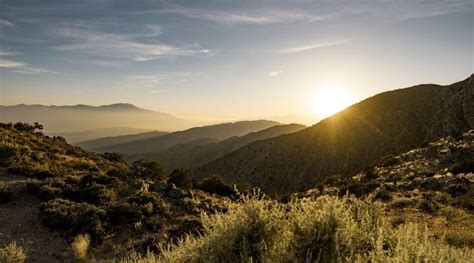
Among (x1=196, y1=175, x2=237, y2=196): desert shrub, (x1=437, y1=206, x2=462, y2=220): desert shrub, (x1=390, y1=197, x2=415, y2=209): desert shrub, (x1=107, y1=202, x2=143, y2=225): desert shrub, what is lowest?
(x1=196, y1=175, x2=237, y2=196): desert shrub

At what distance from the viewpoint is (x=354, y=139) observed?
220ft

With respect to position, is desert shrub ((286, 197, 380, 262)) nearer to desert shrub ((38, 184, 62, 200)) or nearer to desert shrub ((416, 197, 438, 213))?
desert shrub ((416, 197, 438, 213))

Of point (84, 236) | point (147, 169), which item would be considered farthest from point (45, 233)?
point (147, 169)

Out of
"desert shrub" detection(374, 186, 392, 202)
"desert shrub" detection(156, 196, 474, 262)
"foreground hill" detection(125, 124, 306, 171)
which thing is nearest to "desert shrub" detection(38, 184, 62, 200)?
"desert shrub" detection(156, 196, 474, 262)

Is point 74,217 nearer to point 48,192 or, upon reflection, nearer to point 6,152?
point 48,192

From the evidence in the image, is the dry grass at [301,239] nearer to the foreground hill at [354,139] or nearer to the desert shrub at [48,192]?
the desert shrub at [48,192]

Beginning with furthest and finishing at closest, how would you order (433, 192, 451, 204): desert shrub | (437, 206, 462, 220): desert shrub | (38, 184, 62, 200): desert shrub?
(38, 184, 62, 200): desert shrub, (433, 192, 451, 204): desert shrub, (437, 206, 462, 220): desert shrub

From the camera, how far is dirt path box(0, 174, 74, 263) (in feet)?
45.4

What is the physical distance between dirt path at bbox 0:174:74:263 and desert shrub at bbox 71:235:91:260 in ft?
0.82

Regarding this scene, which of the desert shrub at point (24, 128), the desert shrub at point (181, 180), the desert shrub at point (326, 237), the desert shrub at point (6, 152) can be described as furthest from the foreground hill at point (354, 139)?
the desert shrub at point (326, 237)

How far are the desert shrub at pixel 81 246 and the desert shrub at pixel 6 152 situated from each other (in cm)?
1237

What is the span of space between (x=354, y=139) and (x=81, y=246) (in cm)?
5920

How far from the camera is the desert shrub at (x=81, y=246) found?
45.3ft

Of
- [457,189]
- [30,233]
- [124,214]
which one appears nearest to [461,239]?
[457,189]
